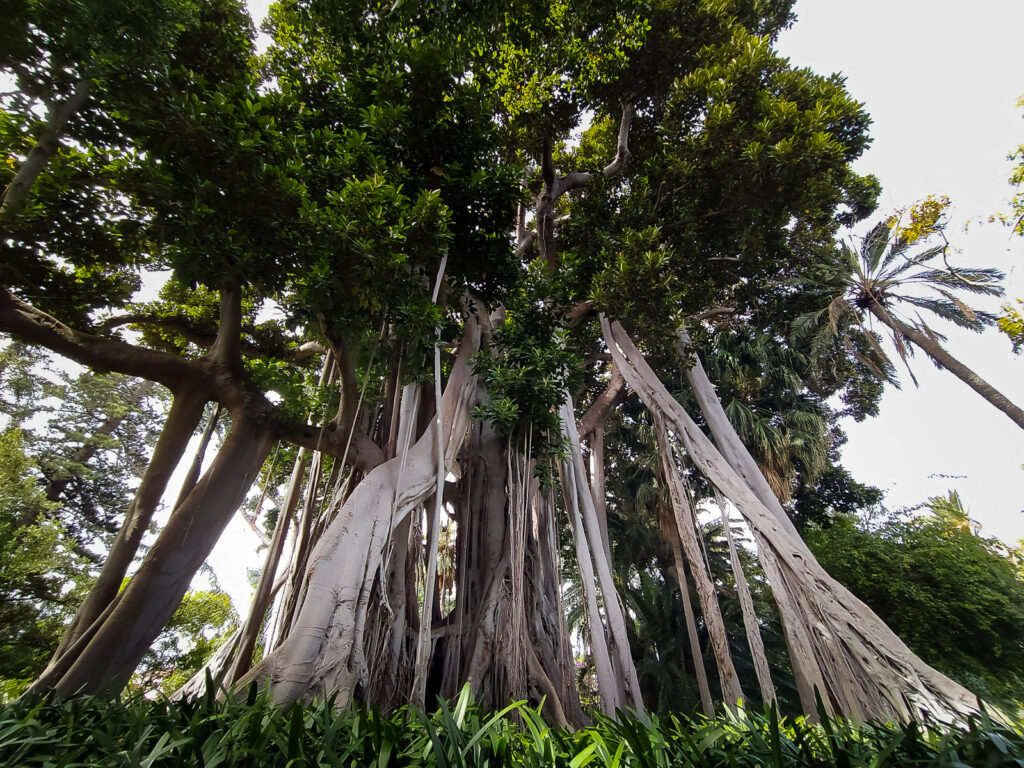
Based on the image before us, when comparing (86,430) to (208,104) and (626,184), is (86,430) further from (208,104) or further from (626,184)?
(626,184)

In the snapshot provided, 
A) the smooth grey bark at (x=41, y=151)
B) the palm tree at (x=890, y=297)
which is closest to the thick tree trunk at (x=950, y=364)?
the palm tree at (x=890, y=297)

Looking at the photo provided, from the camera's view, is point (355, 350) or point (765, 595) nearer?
point (355, 350)

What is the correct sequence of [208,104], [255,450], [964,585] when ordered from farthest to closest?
[964,585], [255,450], [208,104]

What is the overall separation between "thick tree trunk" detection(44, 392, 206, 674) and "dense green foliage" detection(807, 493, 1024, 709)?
1042 cm

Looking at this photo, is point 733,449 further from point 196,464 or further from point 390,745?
point 196,464

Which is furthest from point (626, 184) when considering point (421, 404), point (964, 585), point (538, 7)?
point (964, 585)

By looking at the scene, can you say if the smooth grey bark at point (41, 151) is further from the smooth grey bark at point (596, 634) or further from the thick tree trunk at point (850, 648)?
the thick tree trunk at point (850, 648)

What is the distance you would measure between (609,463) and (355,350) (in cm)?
843

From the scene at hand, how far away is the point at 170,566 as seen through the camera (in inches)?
114

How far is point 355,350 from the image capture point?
3.68 m

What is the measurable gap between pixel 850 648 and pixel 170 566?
4.75 metres

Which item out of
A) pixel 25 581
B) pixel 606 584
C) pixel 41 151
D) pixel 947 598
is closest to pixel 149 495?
pixel 41 151

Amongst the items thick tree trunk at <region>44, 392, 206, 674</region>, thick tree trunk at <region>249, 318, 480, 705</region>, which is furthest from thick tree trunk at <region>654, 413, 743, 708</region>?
thick tree trunk at <region>44, 392, 206, 674</region>

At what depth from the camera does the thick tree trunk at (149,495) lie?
3215 millimetres
